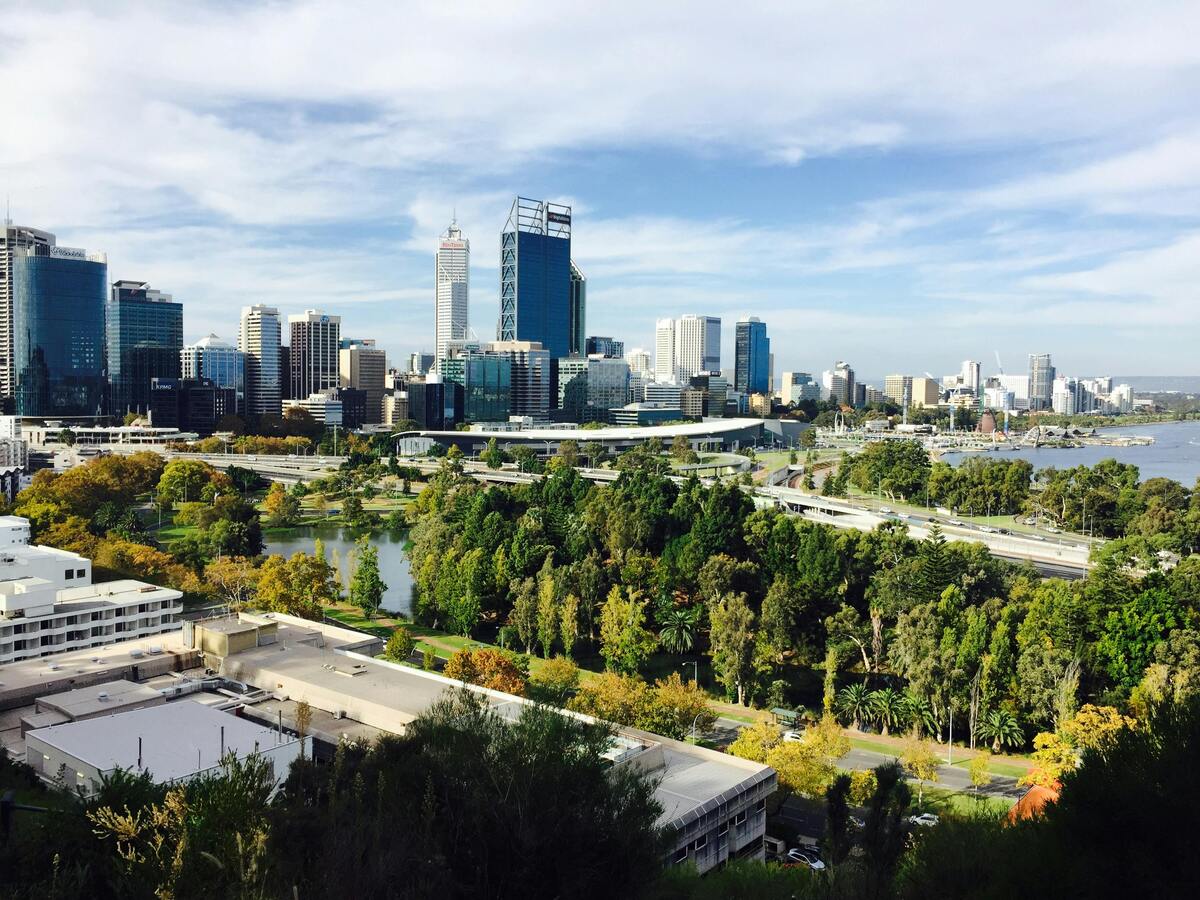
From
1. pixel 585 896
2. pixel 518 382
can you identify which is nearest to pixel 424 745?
pixel 585 896

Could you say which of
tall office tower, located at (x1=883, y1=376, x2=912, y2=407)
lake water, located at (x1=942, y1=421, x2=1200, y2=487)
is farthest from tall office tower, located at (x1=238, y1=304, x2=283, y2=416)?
tall office tower, located at (x1=883, y1=376, x2=912, y2=407)

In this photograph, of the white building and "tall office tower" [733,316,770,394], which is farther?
"tall office tower" [733,316,770,394]

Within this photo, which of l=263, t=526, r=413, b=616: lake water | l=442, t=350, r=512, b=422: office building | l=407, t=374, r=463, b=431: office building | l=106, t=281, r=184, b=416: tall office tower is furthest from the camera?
l=442, t=350, r=512, b=422: office building

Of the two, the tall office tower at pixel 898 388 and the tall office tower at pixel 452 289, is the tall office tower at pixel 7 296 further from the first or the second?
the tall office tower at pixel 898 388

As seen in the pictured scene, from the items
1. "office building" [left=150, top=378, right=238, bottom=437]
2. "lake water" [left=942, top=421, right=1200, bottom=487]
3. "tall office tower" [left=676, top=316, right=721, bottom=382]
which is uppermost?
"tall office tower" [left=676, top=316, right=721, bottom=382]

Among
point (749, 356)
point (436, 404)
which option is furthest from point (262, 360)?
point (749, 356)

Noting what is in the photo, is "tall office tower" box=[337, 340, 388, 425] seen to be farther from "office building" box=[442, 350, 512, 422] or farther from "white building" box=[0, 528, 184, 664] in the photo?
"white building" box=[0, 528, 184, 664]

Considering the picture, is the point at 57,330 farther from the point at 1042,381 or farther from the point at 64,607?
the point at 1042,381

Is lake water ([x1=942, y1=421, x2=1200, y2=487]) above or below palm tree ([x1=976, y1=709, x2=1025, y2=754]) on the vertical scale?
above

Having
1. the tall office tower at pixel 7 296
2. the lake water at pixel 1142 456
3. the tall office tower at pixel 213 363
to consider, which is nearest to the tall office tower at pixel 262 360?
the tall office tower at pixel 213 363
